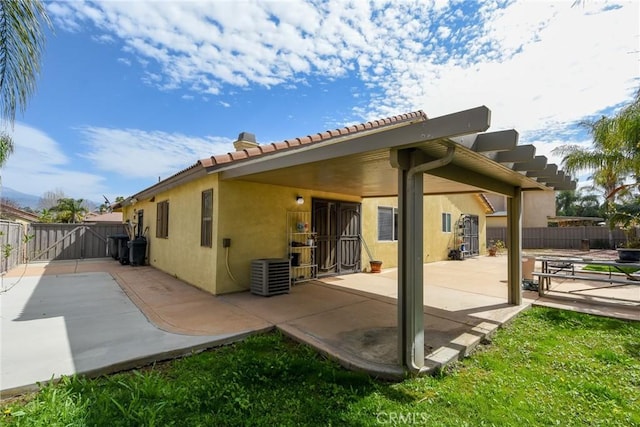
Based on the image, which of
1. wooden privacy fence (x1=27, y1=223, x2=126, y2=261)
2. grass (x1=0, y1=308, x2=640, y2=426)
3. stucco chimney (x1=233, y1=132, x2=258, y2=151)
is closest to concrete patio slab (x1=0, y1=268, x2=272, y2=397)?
grass (x1=0, y1=308, x2=640, y2=426)

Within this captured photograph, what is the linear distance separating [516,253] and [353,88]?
6662mm

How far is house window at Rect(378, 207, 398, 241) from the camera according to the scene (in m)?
11.2

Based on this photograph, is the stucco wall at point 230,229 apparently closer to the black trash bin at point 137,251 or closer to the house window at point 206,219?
the house window at point 206,219

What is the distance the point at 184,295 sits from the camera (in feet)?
21.6

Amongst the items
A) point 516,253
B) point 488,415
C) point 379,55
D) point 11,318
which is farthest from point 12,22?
point 516,253

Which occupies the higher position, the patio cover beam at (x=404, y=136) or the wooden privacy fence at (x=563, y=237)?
the patio cover beam at (x=404, y=136)

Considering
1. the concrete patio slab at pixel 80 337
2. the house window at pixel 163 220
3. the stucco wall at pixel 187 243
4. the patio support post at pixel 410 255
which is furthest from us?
the house window at pixel 163 220

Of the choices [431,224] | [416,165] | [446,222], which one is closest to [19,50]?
[416,165]

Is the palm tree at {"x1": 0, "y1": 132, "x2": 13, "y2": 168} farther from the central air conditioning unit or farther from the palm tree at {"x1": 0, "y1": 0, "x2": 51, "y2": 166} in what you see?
the central air conditioning unit

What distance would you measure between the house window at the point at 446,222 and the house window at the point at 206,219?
11467 millimetres

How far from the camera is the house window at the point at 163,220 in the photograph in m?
10.1

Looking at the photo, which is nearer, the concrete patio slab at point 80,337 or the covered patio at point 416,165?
the covered patio at point 416,165

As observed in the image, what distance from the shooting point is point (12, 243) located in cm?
1043

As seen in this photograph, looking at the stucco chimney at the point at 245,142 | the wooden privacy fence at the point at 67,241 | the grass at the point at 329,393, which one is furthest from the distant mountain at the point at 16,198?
the stucco chimney at the point at 245,142
